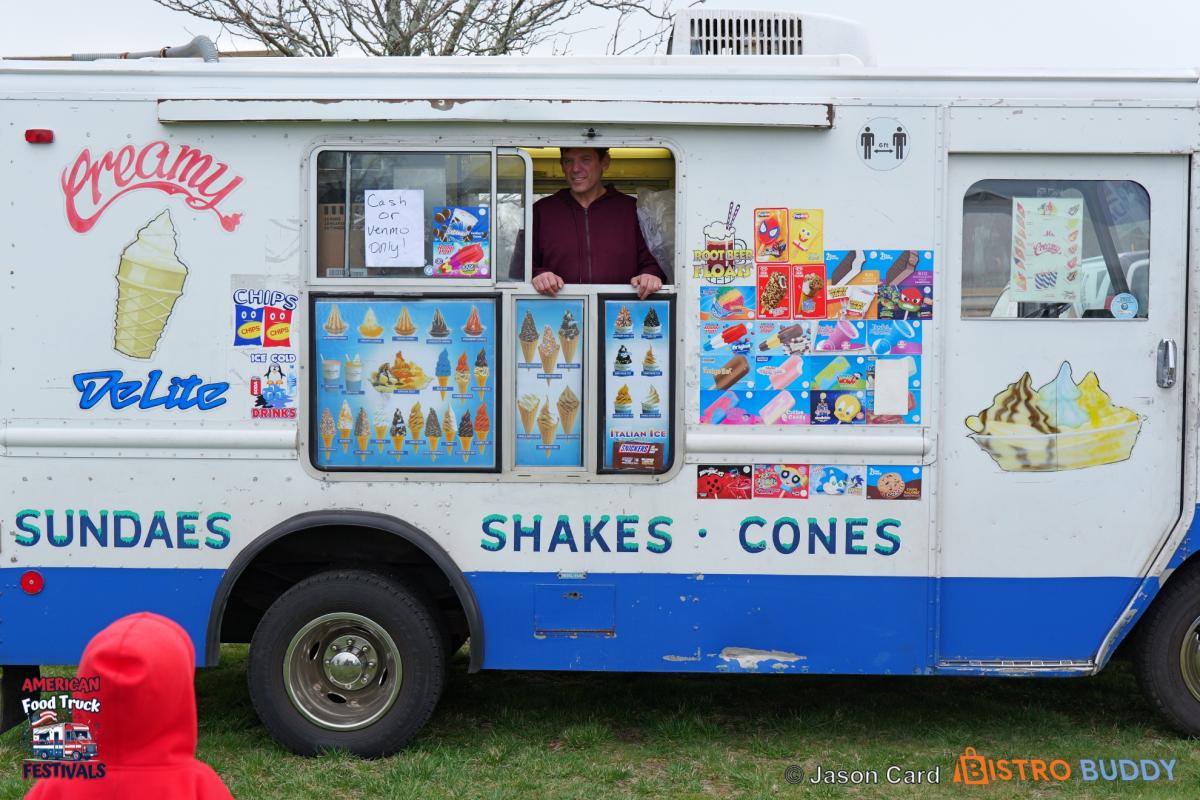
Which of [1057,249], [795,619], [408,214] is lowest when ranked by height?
[795,619]

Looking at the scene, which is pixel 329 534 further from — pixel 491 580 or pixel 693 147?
pixel 693 147

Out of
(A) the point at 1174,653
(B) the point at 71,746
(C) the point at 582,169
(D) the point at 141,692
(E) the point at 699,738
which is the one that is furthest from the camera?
(E) the point at 699,738

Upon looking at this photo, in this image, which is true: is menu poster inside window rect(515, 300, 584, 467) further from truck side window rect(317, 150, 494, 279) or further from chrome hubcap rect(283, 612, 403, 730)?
chrome hubcap rect(283, 612, 403, 730)

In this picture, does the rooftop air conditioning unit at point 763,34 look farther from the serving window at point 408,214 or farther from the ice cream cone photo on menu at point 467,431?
the ice cream cone photo on menu at point 467,431

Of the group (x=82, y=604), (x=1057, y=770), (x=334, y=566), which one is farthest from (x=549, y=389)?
(x=1057, y=770)

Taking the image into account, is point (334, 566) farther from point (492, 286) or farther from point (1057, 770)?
point (1057, 770)

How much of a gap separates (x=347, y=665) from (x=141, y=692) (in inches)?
103

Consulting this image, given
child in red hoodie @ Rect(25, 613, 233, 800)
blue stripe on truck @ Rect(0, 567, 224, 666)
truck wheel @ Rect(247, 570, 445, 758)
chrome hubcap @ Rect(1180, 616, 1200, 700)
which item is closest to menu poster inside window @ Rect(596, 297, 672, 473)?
truck wheel @ Rect(247, 570, 445, 758)

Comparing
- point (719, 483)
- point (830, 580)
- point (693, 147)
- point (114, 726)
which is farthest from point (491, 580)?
point (114, 726)

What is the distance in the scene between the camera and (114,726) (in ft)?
7.16

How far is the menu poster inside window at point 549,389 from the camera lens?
4.60 m

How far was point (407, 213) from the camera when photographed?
15.0ft

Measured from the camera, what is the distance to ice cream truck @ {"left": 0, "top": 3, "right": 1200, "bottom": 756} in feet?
14.9

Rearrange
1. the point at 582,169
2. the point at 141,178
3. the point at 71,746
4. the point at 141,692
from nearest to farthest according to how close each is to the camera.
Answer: the point at 141,692 → the point at 71,746 → the point at 141,178 → the point at 582,169
